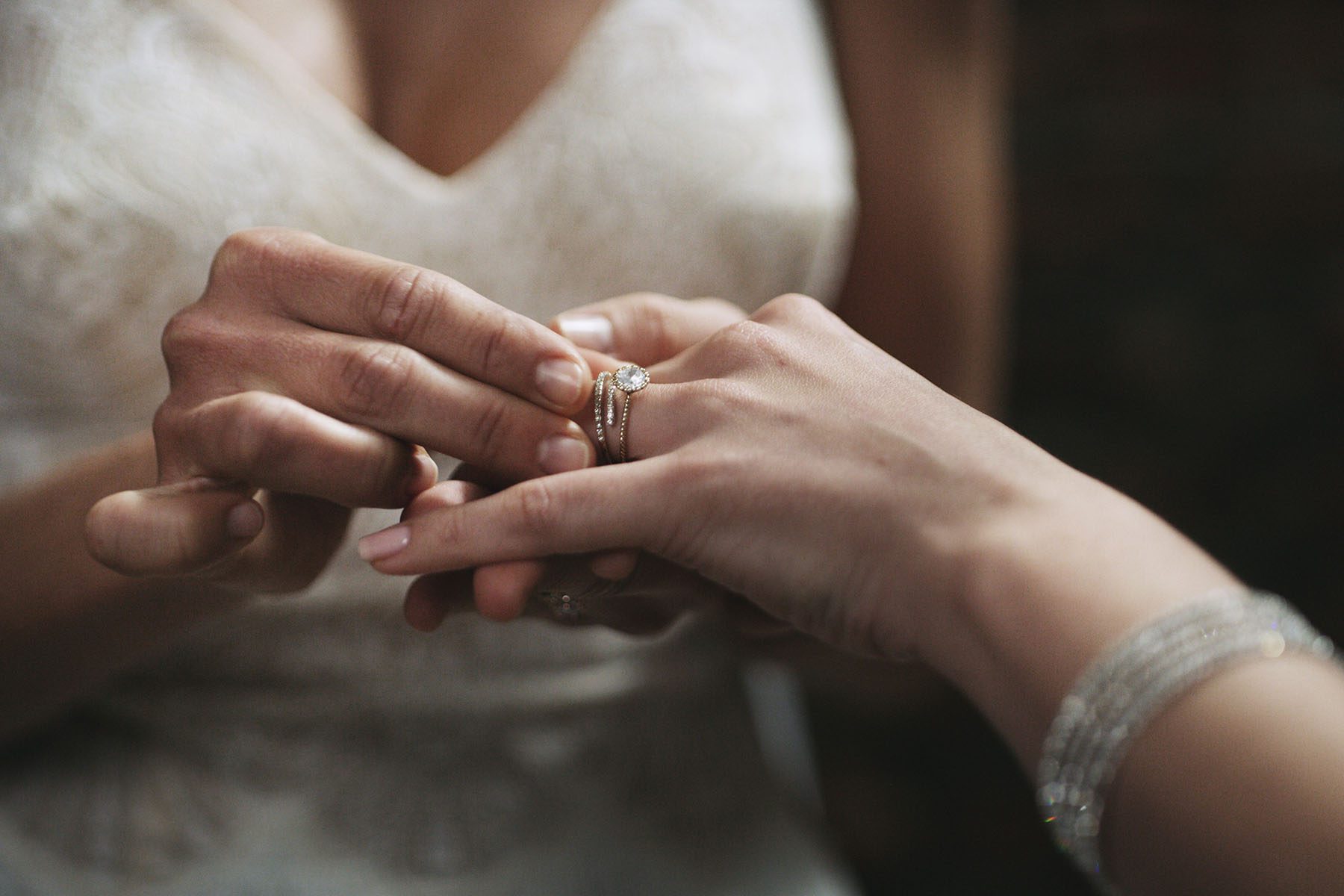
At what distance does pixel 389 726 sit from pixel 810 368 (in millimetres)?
461

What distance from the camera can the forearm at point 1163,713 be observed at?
12.1 inches

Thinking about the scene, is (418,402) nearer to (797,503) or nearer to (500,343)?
(500,343)

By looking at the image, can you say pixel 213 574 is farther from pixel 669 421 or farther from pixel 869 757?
pixel 869 757

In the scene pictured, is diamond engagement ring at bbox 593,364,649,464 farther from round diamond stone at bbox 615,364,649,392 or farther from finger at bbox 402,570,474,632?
finger at bbox 402,570,474,632

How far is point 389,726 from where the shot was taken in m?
0.71

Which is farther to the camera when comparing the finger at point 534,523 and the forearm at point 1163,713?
the finger at point 534,523

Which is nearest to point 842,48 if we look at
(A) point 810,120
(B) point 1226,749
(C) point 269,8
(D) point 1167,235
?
(A) point 810,120

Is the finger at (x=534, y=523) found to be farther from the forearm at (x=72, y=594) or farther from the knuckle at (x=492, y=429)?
the forearm at (x=72, y=594)

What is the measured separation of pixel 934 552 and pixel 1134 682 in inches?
3.7

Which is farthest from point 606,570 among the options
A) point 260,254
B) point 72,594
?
point 72,594

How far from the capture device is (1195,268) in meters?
1.17

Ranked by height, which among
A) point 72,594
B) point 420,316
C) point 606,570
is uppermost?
point 420,316

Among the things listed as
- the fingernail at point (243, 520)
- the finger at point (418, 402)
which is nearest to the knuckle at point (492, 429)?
the finger at point (418, 402)

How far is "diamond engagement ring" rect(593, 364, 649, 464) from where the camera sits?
0.48 metres
